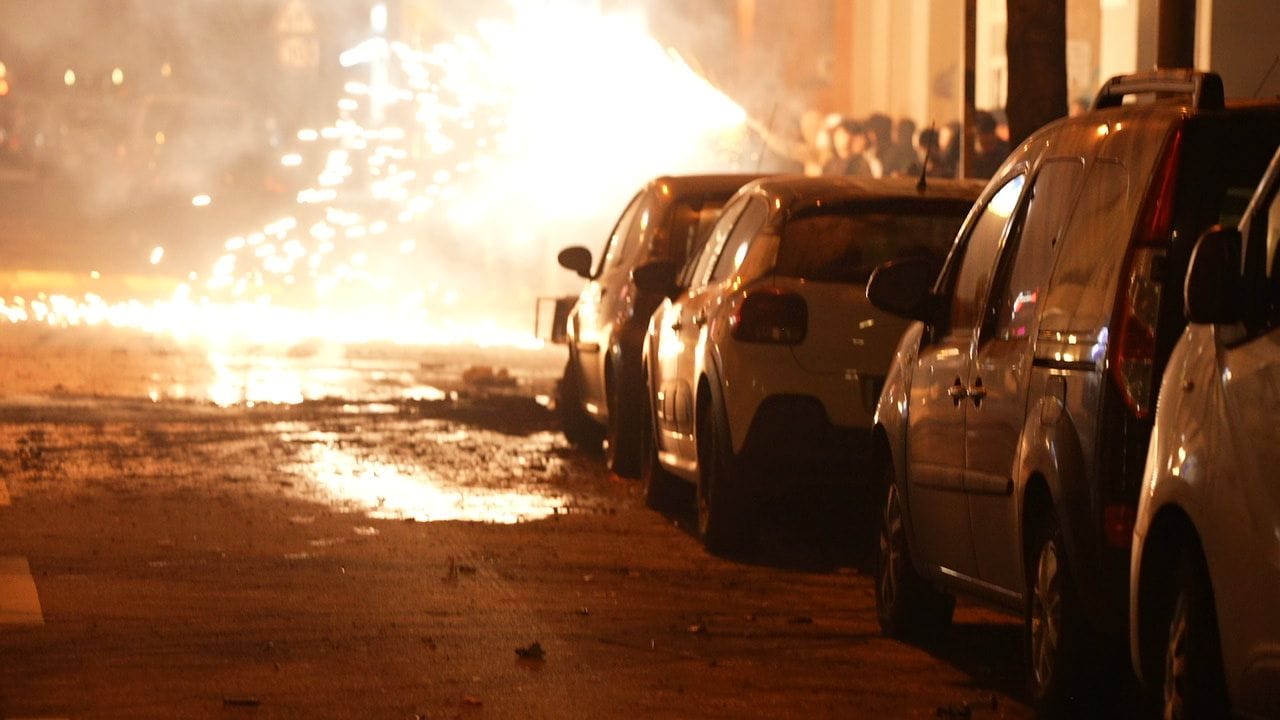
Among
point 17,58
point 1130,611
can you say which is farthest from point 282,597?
point 17,58

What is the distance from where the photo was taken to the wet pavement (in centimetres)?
724

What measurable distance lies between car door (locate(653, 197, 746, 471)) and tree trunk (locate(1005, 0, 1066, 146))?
3065 mm

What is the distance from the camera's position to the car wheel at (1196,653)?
211 inches

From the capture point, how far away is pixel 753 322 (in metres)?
10.2

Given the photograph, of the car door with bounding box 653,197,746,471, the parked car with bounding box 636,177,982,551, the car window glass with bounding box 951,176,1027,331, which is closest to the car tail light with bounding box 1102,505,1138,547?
the car window glass with bounding box 951,176,1027,331

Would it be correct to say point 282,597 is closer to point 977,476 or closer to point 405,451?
point 977,476

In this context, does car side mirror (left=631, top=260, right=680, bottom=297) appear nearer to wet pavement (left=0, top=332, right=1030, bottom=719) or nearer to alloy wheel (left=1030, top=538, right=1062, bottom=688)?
wet pavement (left=0, top=332, right=1030, bottom=719)

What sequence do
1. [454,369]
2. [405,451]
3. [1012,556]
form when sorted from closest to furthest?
[1012,556] < [405,451] < [454,369]

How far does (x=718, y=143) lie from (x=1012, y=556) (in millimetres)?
21524

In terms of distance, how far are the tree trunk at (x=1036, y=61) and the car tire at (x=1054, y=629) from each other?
778 centimetres

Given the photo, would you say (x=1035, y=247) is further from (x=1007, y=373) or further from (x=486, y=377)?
(x=486, y=377)

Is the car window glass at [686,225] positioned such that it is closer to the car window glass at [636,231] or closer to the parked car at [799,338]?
the car window glass at [636,231]

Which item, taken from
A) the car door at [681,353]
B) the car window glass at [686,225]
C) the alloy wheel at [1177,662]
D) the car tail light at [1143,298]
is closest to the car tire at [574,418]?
the car window glass at [686,225]

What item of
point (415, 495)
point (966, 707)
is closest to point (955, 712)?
point (966, 707)
